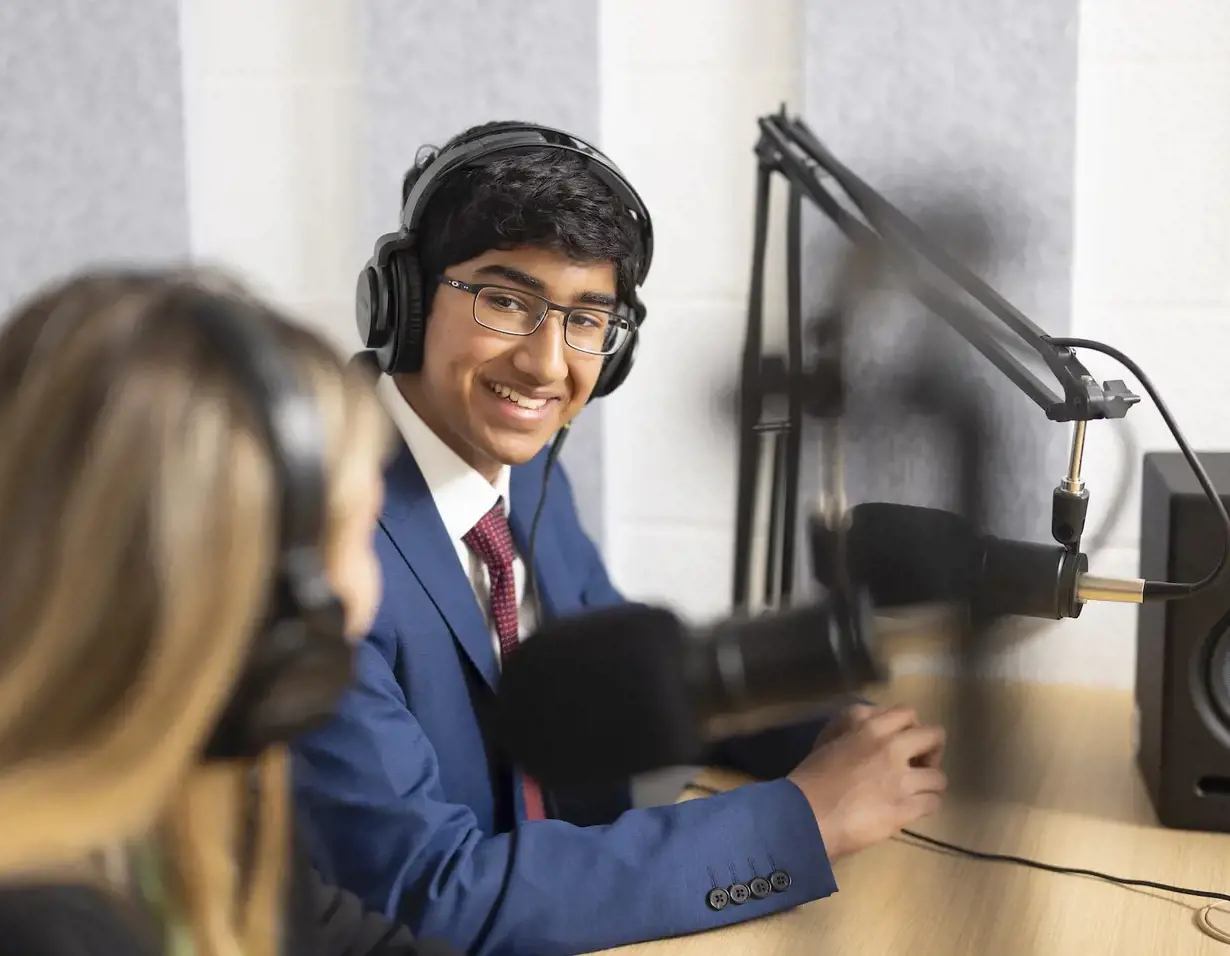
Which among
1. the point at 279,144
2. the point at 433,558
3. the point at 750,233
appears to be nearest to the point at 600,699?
the point at 433,558

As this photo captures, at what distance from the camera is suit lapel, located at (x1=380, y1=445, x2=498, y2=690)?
41.7 inches

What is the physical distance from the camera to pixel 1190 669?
1085mm

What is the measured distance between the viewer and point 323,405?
1.79ft

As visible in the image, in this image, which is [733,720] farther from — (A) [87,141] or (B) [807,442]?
(A) [87,141]

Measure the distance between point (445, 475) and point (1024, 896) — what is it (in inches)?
24.7

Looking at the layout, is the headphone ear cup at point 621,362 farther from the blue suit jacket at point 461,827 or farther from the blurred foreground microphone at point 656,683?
the blurred foreground microphone at point 656,683

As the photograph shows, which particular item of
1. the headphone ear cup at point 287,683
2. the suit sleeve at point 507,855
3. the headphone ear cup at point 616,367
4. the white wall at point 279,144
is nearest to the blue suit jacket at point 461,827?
the suit sleeve at point 507,855

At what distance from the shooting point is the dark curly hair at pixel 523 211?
3.39 feet

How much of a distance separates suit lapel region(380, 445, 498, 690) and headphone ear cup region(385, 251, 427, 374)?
0.09m

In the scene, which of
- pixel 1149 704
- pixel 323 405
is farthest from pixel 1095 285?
pixel 323 405

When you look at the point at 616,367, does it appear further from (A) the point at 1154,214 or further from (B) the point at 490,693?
(A) the point at 1154,214

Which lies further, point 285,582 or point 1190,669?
point 1190,669

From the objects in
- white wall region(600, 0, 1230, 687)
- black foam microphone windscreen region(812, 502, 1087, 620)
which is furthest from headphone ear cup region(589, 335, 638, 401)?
black foam microphone windscreen region(812, 502, 1087, 620)

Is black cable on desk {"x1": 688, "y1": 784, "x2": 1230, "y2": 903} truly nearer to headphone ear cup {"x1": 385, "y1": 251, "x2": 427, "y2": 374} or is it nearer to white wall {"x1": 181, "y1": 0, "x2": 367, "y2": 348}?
headphone ear cup {"x1": 385, "y1": 251, "x2": 427, "y2": 374}
